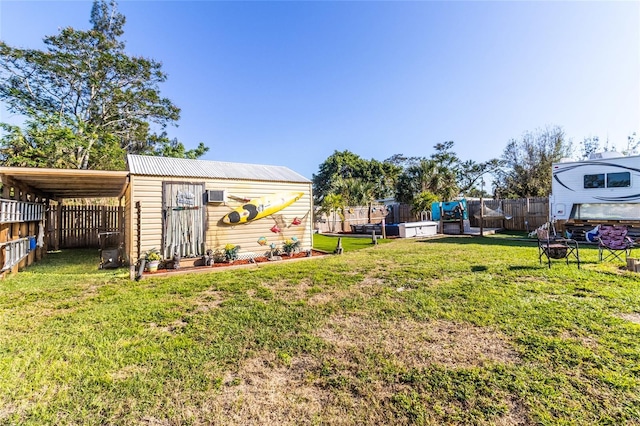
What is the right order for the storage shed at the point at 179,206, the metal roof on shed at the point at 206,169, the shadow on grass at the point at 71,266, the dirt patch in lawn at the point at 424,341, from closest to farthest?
the dirt patch in lawn at the point at 424,341, the storage shed at the point at 179,206, the shadow on grass at the point at 71,266, the metal roof on shed at the point at 206,169

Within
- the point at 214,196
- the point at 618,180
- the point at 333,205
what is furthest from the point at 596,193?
the point at 214,196

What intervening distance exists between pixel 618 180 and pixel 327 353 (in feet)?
48.9

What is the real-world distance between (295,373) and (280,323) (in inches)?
44.8

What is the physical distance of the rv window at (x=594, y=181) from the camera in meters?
11.5

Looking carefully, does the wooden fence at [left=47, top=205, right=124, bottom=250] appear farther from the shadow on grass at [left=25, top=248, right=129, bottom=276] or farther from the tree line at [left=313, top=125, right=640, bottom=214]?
the tree line at [left=313, top=125, right=640, bottom=214]

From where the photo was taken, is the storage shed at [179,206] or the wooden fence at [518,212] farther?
the wooden fence at [518,212]

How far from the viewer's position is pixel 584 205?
39.2 feet

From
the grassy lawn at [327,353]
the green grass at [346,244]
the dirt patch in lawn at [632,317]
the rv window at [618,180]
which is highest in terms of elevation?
the rv window at [618,180]

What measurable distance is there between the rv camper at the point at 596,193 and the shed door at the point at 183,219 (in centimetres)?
1502

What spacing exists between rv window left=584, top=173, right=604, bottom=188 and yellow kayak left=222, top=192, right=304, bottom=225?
12.6 meters

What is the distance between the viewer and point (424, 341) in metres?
3.07

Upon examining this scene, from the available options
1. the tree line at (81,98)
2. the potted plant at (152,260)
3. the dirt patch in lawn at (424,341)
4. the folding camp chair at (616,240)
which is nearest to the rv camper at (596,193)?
the folding camp chair at (616,240)

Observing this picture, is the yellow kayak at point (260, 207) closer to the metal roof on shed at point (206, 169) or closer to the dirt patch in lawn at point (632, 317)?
the metal roof on shed at point (206, 169)

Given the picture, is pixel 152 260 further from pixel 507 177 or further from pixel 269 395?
pixel 507 177
